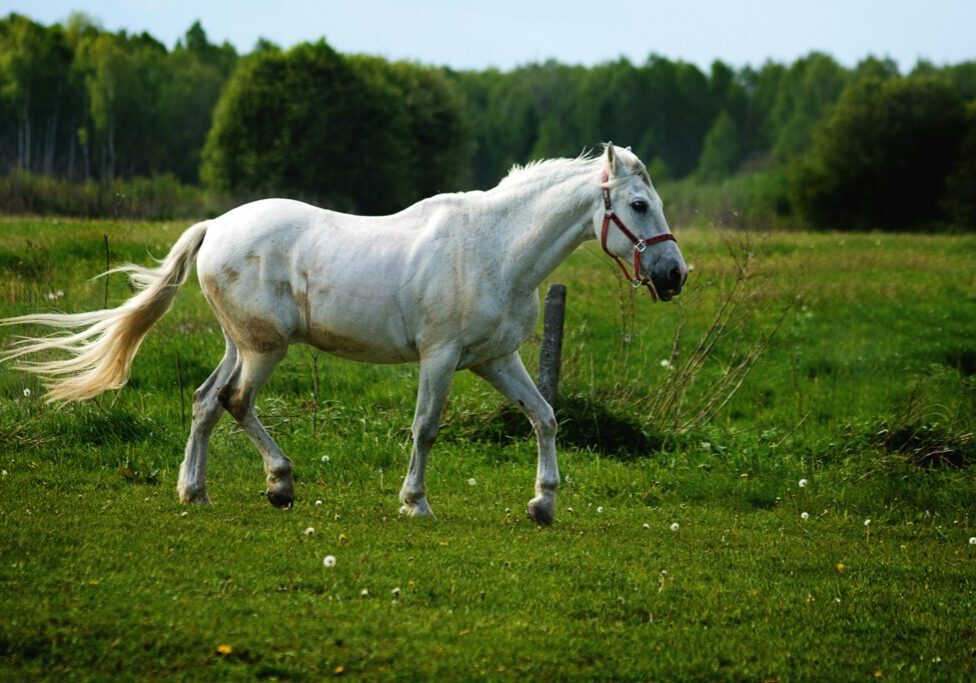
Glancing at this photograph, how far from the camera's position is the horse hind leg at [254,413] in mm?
8211

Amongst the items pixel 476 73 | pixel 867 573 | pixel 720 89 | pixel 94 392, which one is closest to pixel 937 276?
pixel 867 573

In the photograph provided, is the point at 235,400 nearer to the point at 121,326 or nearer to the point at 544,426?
the point at 121,326

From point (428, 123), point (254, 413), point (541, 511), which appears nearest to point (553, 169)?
point (541, 511)

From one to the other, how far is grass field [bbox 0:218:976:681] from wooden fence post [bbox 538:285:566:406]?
1.00 feet

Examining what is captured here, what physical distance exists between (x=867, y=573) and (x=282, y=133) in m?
49.2

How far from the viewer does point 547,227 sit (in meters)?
8.23

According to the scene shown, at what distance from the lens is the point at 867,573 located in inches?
308

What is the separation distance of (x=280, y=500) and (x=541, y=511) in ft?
6.07

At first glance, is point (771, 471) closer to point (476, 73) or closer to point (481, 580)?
point (481, 580)

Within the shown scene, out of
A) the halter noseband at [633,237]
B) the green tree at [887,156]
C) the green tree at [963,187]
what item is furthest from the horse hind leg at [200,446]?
the green tree at [887,156]

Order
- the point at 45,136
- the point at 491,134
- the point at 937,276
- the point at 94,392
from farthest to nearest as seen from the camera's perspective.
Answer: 1. the point at 491,134
2. the point at 45,136
3. the point at 937,276
4. the point at 94,392

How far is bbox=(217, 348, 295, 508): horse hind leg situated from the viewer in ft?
26.9

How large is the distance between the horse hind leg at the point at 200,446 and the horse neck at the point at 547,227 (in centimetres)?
213

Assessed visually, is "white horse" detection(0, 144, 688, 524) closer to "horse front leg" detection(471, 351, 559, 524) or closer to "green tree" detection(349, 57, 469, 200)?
"horse front leg" detection(471, 351, 559, 524)
